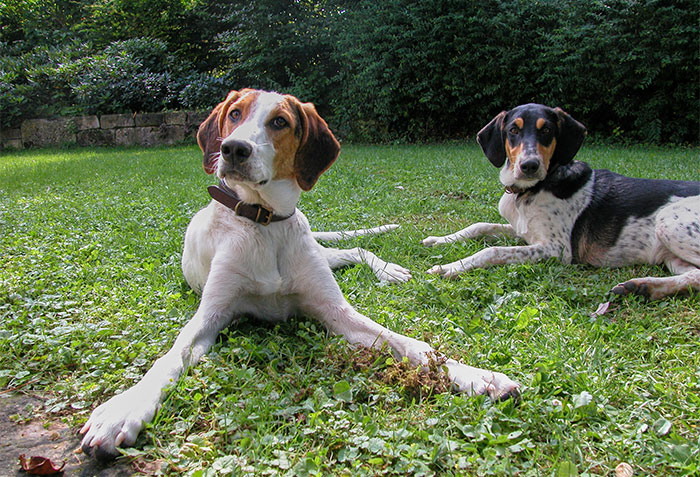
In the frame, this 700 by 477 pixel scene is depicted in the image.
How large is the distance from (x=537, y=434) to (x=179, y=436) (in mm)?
1234

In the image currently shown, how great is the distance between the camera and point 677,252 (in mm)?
3281

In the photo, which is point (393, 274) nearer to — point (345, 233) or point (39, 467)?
point (345, 233)

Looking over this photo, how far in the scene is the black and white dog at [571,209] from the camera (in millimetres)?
3396

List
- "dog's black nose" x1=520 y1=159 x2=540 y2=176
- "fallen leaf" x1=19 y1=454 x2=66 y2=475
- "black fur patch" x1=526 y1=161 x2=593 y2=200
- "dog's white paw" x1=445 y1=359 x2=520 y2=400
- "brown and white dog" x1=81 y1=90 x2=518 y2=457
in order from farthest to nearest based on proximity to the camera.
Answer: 1. "black fur patch" x1=526 y1=161 x2=593 y2=200
2. "dog's black nose" x1=520 y1=159 x2=540 y2=176
3. "brown and white dog" x1=81 y1=90 x2=518 y2=457
4. "dog's white paw" x1=445 y1=359 x2=520 y2=400
5. "fallen leaf" x1=19 y1=454 x2=66 y2=475

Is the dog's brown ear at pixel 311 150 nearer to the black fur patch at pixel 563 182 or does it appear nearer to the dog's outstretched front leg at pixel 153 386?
the dog's outstretched front leg at pixel 153 386

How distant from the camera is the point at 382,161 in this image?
372 inches

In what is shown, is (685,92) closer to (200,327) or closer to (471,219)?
(471,219)

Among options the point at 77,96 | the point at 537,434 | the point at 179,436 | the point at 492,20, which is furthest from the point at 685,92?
the point at 77,96

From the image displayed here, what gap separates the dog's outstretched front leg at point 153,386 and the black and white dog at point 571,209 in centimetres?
155

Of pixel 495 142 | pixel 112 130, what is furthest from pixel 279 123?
pixel 112 130

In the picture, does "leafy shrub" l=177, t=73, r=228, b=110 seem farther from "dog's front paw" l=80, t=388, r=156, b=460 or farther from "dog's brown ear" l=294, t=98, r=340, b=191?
"dog's front paw" l=80, t=388, r=156, b=460

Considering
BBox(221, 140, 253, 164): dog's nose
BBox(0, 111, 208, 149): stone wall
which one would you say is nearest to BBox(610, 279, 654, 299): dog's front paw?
BBox(221, 140, 253, 164): dog's nose

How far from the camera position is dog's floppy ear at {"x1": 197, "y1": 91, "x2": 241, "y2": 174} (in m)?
2.80

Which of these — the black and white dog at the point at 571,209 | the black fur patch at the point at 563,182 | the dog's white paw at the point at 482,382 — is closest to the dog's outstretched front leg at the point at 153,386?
the dog's white paw at the point at 482,382
